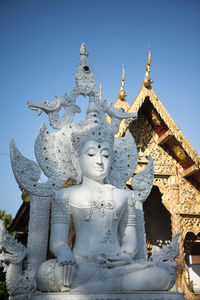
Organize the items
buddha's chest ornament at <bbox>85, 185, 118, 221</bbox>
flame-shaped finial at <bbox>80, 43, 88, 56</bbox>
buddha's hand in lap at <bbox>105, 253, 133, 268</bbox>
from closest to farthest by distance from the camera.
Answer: buddha's hand in lap at <bbox>105, 253, 133, 268</bbox> < buddha's chest ornament at <bbox>85, 185, 118, 221</bbox> < flame-shaped finial at <bbox>80, 43, 88, 56</bbox>

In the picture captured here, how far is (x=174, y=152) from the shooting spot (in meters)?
6.66

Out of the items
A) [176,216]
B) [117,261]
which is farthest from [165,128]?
[117,261]

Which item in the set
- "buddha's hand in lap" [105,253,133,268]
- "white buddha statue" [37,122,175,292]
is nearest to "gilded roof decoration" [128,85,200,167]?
"white buddha statue" [37,122,175,292]

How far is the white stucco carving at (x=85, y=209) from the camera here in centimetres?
280

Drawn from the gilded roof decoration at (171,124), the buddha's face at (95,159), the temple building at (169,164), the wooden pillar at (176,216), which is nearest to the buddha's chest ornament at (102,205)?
the buddha's face at (95,159)

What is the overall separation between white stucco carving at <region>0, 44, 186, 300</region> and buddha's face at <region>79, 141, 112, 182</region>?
0.01 meters

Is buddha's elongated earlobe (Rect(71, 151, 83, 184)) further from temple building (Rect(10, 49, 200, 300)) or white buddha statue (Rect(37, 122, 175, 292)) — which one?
temple building (Rect(10, 49, 200, 300))

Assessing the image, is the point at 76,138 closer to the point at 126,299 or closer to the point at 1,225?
the point at 1,225

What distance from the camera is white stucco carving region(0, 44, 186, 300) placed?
2.80 meters

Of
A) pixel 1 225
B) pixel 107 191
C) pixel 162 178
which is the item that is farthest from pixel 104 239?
pixel 162 178

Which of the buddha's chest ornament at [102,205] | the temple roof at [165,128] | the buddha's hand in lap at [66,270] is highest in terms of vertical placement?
the temple roof at [165,128]

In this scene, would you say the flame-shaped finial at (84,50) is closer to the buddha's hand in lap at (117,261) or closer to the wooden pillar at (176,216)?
the buddha's hand in lap at (117,261)

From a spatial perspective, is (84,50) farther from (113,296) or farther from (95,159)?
(113,296)

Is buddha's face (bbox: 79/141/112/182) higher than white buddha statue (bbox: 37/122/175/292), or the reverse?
buddha's face (bbox: 79/141/112/182)
